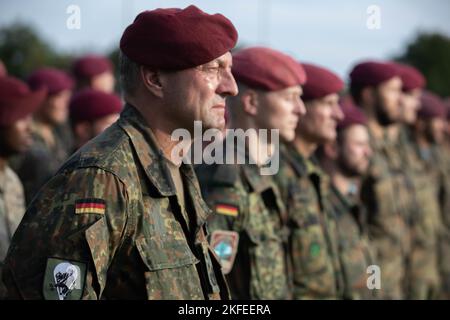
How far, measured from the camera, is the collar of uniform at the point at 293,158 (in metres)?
6.27

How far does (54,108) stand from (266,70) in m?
4.54

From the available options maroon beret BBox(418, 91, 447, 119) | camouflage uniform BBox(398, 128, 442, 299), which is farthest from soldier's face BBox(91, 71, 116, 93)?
maroon beret BBox(418, 91, 447, 119)

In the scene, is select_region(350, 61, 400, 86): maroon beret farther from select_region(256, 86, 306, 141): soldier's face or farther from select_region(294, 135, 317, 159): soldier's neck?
select_region(256, 86, 306, 141): soldier's face

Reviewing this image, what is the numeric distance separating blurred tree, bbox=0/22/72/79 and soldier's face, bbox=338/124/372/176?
20214 mm

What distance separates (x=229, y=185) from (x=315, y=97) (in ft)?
6.02

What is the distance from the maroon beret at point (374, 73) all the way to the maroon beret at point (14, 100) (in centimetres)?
414

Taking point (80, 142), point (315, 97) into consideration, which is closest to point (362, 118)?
point (315, 97)


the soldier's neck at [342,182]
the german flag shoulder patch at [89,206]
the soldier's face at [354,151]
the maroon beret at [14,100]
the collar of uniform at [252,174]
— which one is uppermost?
the german flag shoulder patch at [89,206]

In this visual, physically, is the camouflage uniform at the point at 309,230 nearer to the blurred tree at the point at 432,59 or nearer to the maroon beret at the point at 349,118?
the maroon beret at the point at 349,118

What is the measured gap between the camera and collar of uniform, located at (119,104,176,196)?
3.49m

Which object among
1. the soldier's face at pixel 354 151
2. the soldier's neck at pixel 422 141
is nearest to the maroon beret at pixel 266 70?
the soldier's face at pixel 354 151

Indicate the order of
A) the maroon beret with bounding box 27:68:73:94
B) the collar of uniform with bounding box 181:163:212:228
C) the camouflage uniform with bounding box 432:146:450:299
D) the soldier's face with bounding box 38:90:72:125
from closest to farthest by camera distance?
the collar of uniform with bounding box 181:163:212:228
the soldier's face with bounding box 38:90:72:125
the maroon beret with bounding box 27:68:73:94
the camouflage uniform with bounding box 432:146:450:299

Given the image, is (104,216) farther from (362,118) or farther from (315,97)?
(362,118)

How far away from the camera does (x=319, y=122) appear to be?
6.70m
